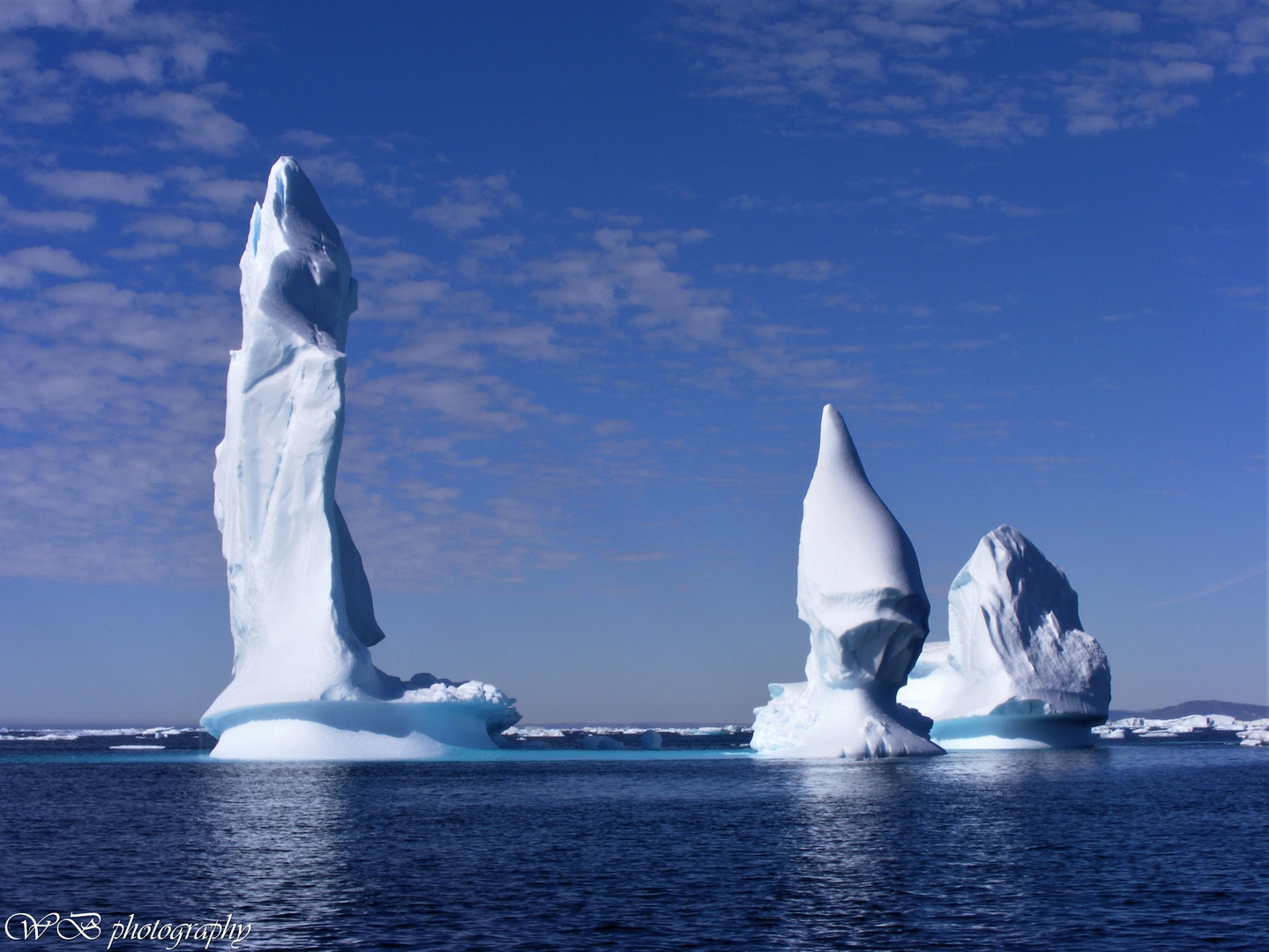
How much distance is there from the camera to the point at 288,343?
108 ft

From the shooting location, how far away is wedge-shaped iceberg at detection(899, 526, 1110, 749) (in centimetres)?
3603

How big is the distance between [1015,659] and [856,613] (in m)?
9.22

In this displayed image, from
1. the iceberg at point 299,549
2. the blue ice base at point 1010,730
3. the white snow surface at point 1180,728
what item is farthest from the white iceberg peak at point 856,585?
the white snow surface at point 1180,728

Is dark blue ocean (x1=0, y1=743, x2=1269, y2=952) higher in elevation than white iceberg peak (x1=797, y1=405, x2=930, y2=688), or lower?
lower

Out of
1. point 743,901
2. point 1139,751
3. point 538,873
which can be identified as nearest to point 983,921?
point 743,901

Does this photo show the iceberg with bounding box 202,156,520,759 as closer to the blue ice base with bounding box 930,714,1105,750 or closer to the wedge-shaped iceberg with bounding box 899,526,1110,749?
the blue ice base with bounding box 930,714,1105,750

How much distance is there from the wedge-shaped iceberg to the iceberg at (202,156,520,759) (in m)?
14.3

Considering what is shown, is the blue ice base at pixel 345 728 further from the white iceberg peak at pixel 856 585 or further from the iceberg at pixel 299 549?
the white iceberg peak at pixel 856 585

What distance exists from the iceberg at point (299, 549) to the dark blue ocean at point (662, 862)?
384cm

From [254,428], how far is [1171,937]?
2786cm

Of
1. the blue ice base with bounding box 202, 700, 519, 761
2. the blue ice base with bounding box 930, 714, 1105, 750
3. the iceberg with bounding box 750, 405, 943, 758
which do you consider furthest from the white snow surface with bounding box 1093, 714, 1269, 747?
the blue ice base with bounding box 202, 700, 519, 761

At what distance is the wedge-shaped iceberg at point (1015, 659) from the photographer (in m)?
36.0

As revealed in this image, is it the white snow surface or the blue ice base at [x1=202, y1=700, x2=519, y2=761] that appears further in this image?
the white snow surface

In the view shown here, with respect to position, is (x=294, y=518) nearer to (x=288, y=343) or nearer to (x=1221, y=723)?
(x=288, y=343)
